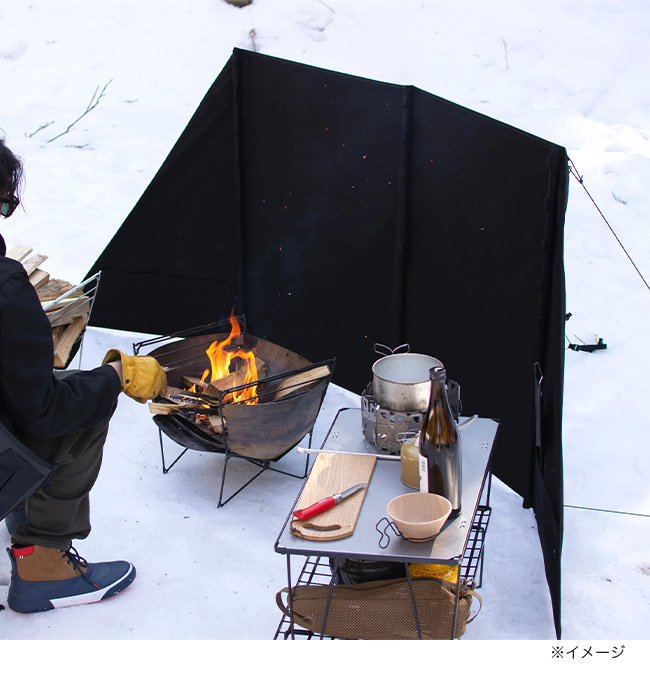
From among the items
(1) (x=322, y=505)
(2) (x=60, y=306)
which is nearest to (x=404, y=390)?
(1) (x=322, y=505)

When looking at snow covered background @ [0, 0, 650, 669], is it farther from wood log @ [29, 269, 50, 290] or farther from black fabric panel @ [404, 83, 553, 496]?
wood log @ [29, 269, 50, 290]

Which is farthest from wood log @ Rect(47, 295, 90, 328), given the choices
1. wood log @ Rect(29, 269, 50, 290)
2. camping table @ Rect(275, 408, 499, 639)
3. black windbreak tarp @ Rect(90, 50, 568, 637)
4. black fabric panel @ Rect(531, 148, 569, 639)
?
black fabric panel @ Rect(531, 148, 569, 639)

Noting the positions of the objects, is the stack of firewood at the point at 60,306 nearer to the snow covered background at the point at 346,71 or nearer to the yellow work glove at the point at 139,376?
the snow covered background at the point at 346,71

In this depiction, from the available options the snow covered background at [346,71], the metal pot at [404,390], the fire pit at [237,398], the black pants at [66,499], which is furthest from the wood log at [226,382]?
the metal pot at [404,390]

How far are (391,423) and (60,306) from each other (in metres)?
2.48

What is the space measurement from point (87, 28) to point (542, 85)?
594 centimetres

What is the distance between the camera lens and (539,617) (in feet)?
9.96

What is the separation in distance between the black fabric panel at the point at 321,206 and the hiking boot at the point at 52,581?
1.98 m

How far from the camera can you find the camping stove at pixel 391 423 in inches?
111

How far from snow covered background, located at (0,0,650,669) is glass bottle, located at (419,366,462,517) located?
0.82m

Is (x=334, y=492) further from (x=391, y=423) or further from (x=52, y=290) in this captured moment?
(x=52, y=290)

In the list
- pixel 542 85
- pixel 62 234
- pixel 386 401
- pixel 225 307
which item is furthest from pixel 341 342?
pixel 542 85

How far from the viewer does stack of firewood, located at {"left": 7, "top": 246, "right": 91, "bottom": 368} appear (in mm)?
4488

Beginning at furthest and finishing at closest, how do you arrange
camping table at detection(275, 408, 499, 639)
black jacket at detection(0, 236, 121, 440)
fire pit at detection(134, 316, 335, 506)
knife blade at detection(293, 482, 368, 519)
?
fire pit at detection(134, 316, 335, 506) < black jacket at detection(0, 236, 121, 440) < knife blade at detection(293, 482, 368, 519) < camping table at detection(275, 408, 499, 639)
